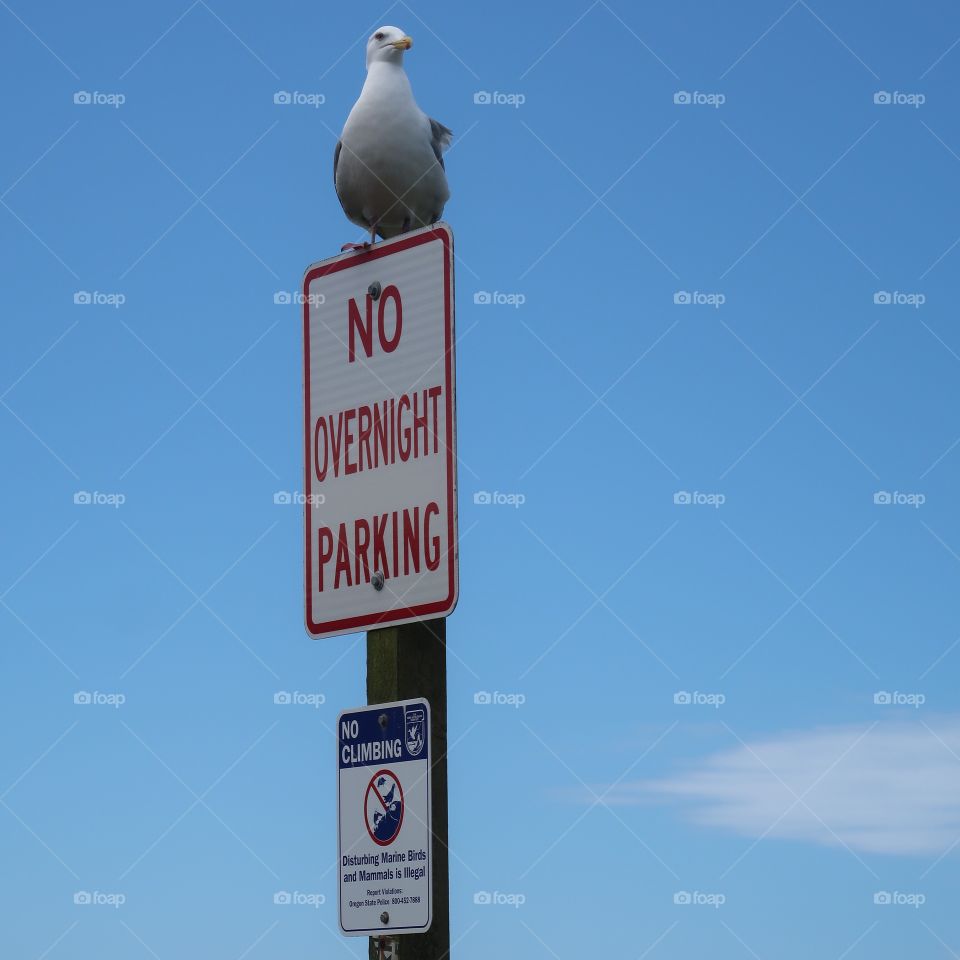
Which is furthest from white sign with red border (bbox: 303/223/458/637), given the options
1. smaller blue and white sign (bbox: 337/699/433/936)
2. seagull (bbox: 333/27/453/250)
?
seagull (bbox: 333/27/453/250)

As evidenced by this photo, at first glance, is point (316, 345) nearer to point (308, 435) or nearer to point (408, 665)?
point (308, 435)

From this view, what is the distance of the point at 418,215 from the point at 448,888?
7.44 ft

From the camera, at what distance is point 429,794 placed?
9.75 feet

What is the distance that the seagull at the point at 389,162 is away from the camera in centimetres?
429

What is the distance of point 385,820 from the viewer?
10.0 feet

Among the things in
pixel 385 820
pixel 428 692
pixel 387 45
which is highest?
pixel 387 45

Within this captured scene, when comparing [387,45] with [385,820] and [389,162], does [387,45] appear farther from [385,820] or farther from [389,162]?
[385,820]

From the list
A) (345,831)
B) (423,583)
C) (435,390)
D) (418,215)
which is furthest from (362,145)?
(345,831)

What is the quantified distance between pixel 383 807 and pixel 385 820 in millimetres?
34

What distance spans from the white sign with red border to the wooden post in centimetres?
8

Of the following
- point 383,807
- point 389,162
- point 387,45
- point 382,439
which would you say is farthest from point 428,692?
point 387,45

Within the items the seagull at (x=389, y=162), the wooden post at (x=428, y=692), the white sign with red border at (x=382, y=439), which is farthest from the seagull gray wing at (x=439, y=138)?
the wooden post at (x=428, y=692)

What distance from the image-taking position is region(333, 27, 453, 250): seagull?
4289 mm

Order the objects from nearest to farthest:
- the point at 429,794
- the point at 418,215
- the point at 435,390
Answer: the point at 429,794
the point at 435,390
the point at 418,215
